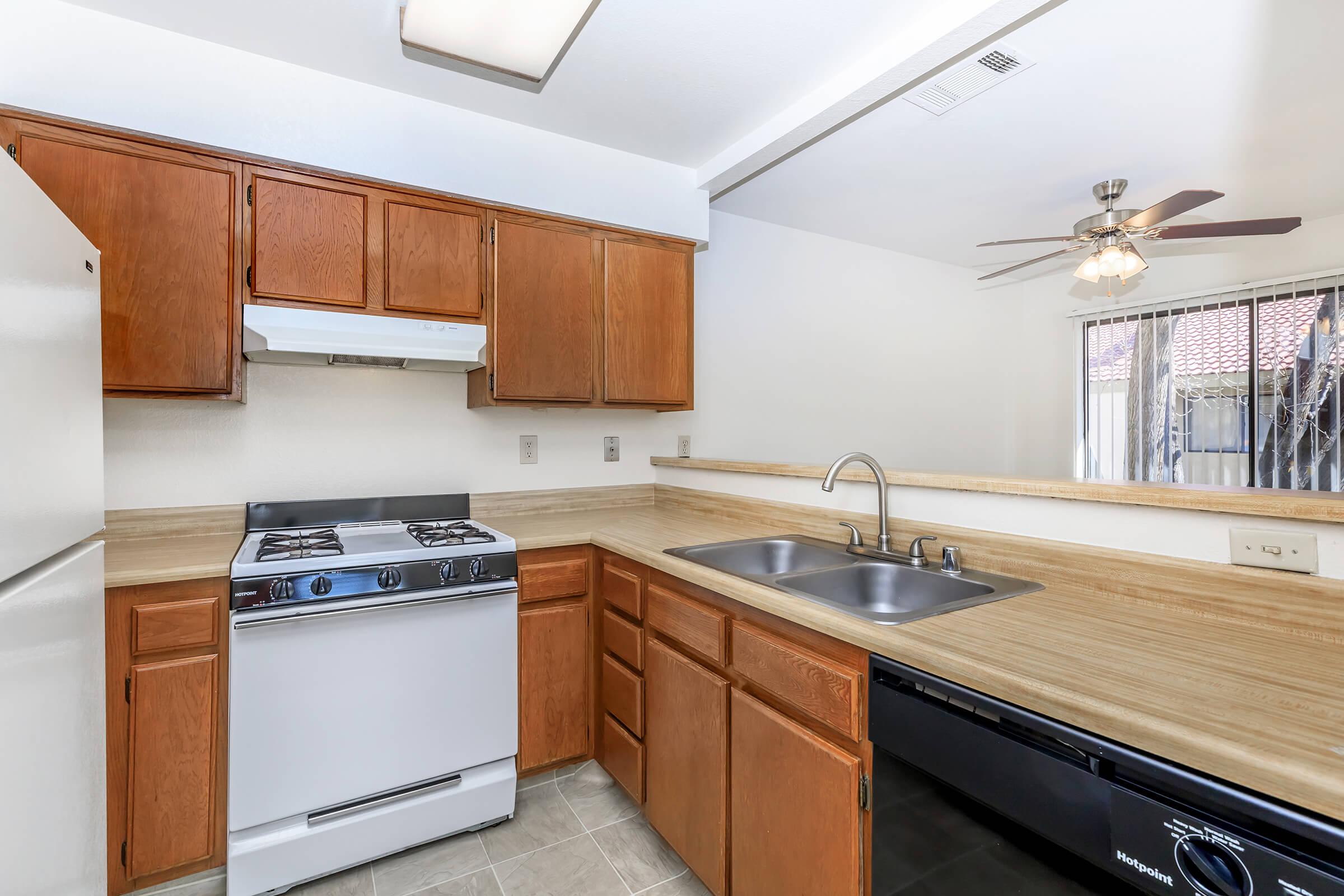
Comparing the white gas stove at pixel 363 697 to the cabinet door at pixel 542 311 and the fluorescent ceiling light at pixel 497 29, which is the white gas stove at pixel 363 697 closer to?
the cabinet door at pixel 542 311

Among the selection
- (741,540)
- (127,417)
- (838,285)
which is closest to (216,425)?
(127,417)

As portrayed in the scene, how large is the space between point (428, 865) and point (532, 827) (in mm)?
318

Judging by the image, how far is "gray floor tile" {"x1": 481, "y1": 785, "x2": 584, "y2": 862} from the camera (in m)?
1.89

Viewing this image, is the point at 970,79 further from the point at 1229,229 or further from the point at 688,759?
the point at 688,759

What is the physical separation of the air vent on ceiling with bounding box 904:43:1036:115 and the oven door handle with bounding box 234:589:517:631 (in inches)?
87.9

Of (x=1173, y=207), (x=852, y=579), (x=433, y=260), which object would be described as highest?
(x=1173, y=207)

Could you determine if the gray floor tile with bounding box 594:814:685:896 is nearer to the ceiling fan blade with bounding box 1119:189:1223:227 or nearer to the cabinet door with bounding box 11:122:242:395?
the cabinet door with bounding box 11:122:242:395

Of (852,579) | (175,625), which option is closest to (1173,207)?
(852,579)

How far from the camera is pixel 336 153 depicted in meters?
Result: 2.06

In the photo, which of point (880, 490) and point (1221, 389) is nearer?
point (880, 490)

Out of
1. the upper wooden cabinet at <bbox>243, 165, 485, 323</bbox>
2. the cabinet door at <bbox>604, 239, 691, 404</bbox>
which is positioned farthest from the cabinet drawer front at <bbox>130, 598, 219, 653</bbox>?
the cabinet door at <bbox>604, 239, 691, 404</bbox>

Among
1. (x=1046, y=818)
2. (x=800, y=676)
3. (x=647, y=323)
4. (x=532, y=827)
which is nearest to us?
(x=1046, y=818)

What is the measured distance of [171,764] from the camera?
165 cm

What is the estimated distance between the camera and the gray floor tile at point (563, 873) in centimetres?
171
